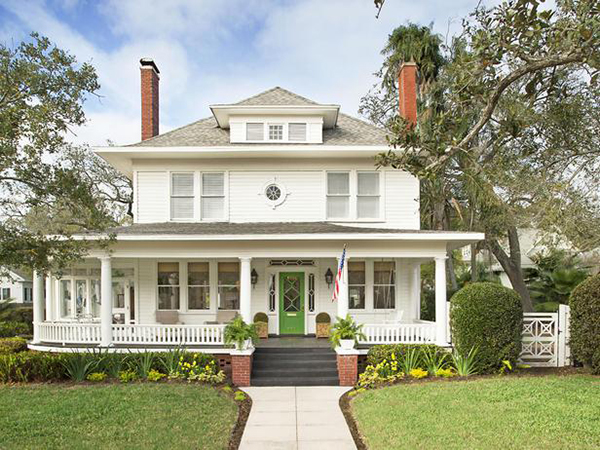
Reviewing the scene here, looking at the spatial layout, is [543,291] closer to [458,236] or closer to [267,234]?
[458,236]

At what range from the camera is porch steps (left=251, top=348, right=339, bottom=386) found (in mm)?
11508

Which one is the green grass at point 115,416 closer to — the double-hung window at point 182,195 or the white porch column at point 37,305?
the white porch column at point 37,305

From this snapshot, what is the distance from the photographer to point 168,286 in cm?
1502

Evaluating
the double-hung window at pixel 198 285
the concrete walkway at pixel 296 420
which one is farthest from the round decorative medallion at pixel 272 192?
the concrete walkway at pixel 296 420

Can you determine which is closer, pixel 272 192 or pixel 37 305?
pixel 37 305

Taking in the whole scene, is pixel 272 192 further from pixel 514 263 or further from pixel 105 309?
pixel 514 263

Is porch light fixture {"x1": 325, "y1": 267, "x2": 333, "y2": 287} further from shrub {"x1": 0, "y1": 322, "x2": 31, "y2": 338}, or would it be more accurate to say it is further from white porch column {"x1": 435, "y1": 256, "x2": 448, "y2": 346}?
shrub {"x1": 0, "y1": 322, "x2": 31, "y2": 338}

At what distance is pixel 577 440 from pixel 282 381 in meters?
6.65

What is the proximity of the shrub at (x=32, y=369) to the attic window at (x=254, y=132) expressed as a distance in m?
8.54

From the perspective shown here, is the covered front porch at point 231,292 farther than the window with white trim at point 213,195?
No

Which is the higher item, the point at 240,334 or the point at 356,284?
the point at 356,284

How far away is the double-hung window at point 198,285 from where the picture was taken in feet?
49.4

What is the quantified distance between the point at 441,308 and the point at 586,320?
134 inches

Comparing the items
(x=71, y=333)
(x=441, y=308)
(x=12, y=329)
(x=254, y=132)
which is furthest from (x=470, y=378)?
(x=12, y=329)
